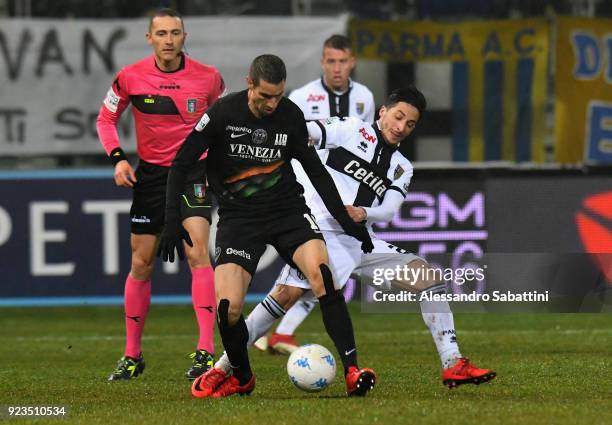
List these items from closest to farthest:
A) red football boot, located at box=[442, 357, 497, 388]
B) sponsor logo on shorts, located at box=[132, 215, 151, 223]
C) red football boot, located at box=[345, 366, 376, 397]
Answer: red football boot, located at box=[345, 366, 376, 397], red football boot, located at box=[442, 357, 497, 388], sponsor logo on shorts, located at box=[132, 215, 151, 223]

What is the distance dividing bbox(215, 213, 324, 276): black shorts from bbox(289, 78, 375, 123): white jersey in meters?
3.49

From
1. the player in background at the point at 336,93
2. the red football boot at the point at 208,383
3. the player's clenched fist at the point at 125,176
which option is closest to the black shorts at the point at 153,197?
the player's clenched fist at the point at 125,176

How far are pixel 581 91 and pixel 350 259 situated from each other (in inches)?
268

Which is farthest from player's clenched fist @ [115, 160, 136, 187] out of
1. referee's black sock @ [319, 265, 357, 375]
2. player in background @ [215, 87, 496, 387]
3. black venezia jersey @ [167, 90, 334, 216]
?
referee's black sock @ [319, 265, 357, 375]

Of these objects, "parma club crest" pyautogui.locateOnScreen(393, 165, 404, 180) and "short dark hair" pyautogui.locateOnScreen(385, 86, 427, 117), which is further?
"parma club crest" pyautogui.locateOnScreen(393, 165, 404, 180)

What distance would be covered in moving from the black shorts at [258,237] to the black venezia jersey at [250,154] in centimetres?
7

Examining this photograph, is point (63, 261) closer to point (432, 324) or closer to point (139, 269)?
point (139, 269)

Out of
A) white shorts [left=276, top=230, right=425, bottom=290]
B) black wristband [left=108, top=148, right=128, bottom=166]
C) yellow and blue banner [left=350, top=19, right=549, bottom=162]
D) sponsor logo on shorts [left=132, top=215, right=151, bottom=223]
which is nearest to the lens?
white shorts [left=276, top=230, right=425, bottom=290]

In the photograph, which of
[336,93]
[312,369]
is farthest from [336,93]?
[312,369]

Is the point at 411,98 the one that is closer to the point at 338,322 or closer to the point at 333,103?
the point at 338,322

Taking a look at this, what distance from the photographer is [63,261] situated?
13.5 metres

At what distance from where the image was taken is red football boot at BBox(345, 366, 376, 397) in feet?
22.7

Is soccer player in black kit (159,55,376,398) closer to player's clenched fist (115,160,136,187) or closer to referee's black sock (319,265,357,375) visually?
referee's black sock (319,265,357,375)

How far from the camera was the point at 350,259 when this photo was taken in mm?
8023
